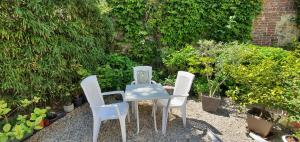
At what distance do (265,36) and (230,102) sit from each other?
325cm

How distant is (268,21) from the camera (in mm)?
6895

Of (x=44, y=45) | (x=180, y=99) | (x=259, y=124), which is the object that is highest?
(x=44, y=45)

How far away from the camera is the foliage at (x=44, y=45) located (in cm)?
342

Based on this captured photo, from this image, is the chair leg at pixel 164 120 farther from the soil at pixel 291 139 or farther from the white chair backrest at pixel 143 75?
the soil at pixel 291 139

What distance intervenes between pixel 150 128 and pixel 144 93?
0.67 metres

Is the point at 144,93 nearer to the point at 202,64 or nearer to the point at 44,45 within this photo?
the point at 44,45

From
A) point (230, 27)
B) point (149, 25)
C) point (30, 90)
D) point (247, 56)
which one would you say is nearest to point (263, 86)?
point (247, 56)

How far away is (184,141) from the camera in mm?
3406

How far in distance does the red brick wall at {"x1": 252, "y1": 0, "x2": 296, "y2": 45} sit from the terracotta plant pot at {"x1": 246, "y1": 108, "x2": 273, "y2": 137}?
3.88m

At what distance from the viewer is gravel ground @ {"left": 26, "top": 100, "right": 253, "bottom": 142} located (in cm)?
349

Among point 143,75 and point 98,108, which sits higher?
point 143,75

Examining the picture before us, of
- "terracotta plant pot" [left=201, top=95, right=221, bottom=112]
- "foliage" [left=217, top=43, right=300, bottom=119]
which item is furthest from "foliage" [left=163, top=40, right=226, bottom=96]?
"foliage" [left=217, top=43, right=300, bottom=119]

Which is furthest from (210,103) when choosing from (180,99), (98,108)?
(98,108)

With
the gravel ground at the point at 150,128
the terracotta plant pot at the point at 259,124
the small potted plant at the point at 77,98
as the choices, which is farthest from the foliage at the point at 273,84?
the small potted plant at the point at 77,98
